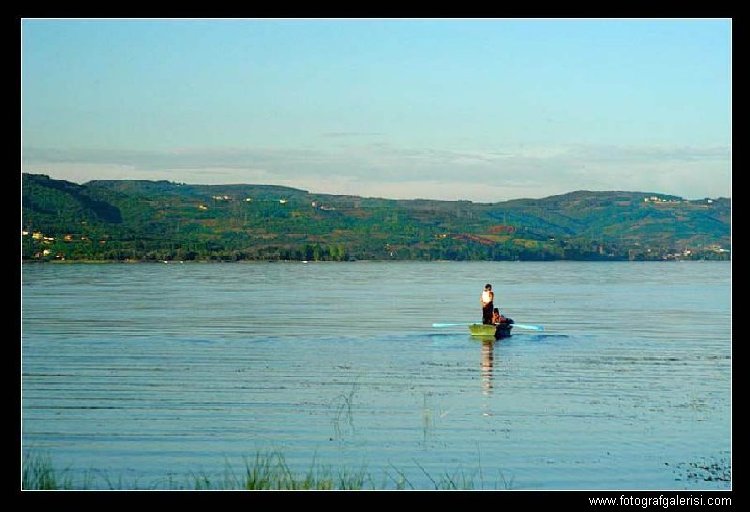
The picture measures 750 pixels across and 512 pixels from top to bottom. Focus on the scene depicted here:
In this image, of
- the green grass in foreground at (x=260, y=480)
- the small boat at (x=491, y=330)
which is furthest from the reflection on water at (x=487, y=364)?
the green grass in foreground at (x=260, y=480)

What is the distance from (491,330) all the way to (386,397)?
14983mm

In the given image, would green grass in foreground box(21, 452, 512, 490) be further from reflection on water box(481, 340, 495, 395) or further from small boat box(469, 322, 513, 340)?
small boat box(469, 322, 513, 340)

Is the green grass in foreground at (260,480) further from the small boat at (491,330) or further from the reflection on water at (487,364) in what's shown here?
the small boat at (491,330)

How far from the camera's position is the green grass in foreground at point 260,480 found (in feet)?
52.9

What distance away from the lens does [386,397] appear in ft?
86.2

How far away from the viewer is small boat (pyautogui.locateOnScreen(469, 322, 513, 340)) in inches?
1607

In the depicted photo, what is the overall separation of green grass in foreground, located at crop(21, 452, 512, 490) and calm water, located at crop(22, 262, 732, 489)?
0.29 meters

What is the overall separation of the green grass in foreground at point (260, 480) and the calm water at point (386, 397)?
288mm

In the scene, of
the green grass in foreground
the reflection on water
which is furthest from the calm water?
the green grass in foreground

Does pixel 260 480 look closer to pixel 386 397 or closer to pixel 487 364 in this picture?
pixel 386 397

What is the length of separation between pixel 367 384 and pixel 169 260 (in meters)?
155
